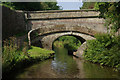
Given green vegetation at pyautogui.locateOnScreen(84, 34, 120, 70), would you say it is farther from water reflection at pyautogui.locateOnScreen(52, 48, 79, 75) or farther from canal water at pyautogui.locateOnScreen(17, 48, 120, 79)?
water reflection at pyautogui.locateOnScreen(52, 48, 79, 75)

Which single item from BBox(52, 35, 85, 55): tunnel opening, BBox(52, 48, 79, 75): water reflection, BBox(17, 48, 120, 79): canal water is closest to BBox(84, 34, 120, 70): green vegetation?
BBox(17, 48, 120, 79): canal water

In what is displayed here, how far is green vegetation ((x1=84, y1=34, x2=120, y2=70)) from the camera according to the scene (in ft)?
32.4

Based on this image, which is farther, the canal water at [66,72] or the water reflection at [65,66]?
the water reflection at [65,66]

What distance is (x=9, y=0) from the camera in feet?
69.9

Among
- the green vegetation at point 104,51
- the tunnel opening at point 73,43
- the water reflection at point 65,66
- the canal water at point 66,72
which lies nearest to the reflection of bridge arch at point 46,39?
the tunnel opening at point 73,43

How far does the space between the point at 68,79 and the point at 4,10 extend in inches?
361

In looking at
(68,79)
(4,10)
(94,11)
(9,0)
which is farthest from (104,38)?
(9,0)

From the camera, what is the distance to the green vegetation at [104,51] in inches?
388

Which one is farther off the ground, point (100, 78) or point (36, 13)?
point (36, 13)

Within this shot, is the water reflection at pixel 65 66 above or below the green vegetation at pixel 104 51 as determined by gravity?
below

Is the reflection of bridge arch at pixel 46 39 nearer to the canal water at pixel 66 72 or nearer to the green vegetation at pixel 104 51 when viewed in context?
the green vegetation at pixel 104 51

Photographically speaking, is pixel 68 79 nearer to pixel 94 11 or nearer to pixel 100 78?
pixel 100 78

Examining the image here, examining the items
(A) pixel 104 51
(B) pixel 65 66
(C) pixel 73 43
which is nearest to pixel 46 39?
(B) pixel 65 66

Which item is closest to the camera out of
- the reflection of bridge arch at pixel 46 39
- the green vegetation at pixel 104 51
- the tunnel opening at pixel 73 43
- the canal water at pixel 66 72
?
the canal water at pixel 66 72
